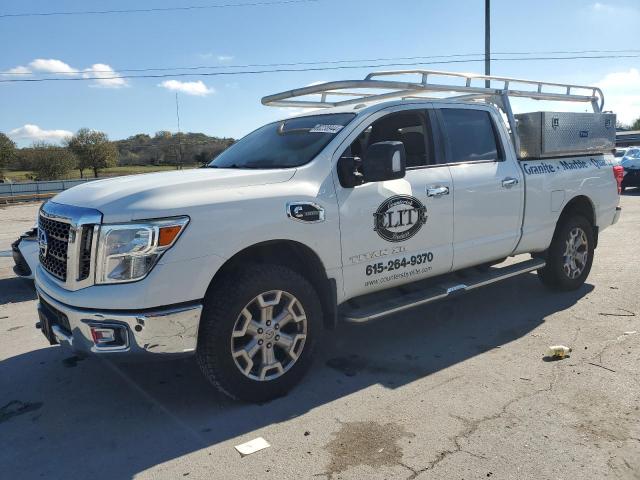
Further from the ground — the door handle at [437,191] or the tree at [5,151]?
the tree at [5,151]

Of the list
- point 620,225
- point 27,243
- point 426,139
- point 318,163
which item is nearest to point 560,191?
point 426,139

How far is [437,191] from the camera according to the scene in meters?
4.33

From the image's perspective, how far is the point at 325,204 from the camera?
369 centimetres

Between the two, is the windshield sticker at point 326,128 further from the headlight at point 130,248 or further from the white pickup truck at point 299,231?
the headlight at point 130,248

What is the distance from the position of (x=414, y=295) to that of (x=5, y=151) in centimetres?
6288

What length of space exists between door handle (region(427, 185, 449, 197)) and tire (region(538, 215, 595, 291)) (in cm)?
200

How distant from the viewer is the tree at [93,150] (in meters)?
65.9

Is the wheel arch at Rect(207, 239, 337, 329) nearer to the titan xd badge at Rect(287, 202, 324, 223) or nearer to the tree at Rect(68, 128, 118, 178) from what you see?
the titan xd badge at Rect(287, 202, 324, 223)

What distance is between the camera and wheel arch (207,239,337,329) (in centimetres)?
350

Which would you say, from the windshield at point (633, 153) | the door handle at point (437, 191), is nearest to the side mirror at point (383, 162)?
the door handle at point (437, 191)

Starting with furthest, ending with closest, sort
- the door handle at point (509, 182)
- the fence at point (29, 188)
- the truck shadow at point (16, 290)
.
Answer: the fence at point (29, 188) < the truck shadow at point (16, 290) < the door handle at point (509, 182)

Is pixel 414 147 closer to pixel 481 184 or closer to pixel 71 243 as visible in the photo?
pixel 481 184

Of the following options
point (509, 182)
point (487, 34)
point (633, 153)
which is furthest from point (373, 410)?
point (633, 153)

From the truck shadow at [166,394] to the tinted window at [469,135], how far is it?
1.55 metres
